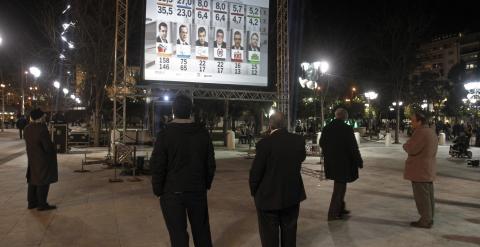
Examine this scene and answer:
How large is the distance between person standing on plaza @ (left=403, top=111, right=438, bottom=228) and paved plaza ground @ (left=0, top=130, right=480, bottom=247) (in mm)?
292

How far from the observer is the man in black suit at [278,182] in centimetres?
414

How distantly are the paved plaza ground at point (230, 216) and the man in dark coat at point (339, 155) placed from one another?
0.49 metres

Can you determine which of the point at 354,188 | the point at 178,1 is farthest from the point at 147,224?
the point at 178,1

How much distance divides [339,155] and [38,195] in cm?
495

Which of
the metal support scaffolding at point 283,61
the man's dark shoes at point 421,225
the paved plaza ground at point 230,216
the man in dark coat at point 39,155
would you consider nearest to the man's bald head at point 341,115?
the paved plaza ground at point 230,216

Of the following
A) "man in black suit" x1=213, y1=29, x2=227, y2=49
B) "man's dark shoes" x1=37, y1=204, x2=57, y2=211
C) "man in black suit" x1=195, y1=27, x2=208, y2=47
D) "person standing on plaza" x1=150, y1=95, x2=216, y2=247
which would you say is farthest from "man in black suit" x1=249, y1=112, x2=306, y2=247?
"man in black suit" x1=213, y1=29, x2=227, y2=49

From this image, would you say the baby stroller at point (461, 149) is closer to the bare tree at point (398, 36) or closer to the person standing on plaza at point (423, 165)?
the bare tree at point (398, 36)

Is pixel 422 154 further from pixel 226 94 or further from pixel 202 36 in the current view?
pixel 226 94

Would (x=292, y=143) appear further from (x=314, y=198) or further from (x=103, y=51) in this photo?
(x=103, y=51)

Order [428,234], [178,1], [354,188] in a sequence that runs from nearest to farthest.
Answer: [428,234] → [354,188] → [178,1]

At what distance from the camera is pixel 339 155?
6.80 meters

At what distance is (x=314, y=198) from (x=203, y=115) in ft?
91.5

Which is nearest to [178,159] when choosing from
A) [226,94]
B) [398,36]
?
[226,94]

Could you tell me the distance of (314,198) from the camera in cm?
901
